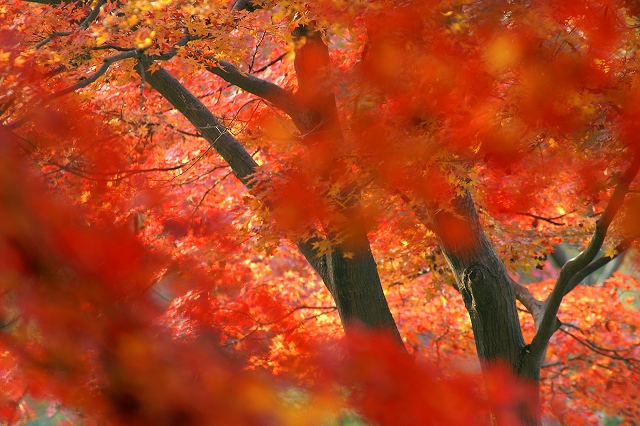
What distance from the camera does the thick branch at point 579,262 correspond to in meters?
5.21

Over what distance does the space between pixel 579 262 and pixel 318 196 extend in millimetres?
2358

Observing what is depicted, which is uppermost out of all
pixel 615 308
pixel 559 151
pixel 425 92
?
pixel 615 308

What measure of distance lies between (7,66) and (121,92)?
2138 mm

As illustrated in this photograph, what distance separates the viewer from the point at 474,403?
8.97 metres

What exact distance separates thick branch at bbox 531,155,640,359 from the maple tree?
2 centimetres

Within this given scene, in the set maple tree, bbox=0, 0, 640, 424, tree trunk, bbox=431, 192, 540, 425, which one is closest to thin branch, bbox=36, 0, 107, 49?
maple tree, bbox=0, 0, 640, 424

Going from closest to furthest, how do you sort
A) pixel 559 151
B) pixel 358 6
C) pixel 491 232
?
pixel 358 6 < pixel 559 151 < pixel 491 232

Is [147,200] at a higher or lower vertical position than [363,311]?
higher

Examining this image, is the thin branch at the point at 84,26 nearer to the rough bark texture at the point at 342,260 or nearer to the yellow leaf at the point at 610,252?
the rough bark texture at the point at 342,260

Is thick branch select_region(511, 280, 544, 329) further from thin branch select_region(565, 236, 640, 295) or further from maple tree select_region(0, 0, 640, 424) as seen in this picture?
thin branch select_region(565, 236, 640, 295)

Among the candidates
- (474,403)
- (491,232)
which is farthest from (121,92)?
(474,403)

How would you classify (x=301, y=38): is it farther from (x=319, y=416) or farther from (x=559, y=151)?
(x=319, y=416)

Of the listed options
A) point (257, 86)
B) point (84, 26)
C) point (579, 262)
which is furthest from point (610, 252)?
point (84, 26)

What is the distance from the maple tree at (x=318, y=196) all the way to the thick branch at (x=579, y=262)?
20 mm
